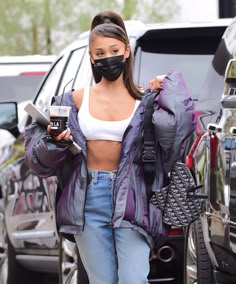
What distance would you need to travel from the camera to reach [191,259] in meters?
6.00

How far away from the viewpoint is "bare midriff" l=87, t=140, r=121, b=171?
5062mm

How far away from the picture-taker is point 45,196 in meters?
7.74

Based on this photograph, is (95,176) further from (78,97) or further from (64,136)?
(78,97)

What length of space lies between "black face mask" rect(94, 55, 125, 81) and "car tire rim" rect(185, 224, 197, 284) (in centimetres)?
125

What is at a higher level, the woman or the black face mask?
the black face mask

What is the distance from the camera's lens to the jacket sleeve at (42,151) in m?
5.02

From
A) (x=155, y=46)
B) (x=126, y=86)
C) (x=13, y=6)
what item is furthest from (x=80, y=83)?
(x=13, y=6)

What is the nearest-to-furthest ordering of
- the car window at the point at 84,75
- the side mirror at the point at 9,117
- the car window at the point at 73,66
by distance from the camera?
the car window at the point at 84,75 → the car window at the point at 73,66 → the side mirror at the point at 9,117

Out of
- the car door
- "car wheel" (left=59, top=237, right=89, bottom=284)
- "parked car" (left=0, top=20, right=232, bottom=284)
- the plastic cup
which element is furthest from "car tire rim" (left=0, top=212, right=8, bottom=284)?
the plastic cup

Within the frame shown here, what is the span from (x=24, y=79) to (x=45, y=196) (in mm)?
3504

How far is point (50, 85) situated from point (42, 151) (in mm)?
3456

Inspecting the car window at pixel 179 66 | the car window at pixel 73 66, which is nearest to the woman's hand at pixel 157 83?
the car window at pixel 179 66

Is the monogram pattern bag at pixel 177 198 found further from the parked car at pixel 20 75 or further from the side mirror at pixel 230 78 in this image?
the parked car at pixel 20 75

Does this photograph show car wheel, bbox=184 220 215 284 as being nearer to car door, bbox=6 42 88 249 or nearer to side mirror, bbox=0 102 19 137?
car door, bbox=6 42 88 249
